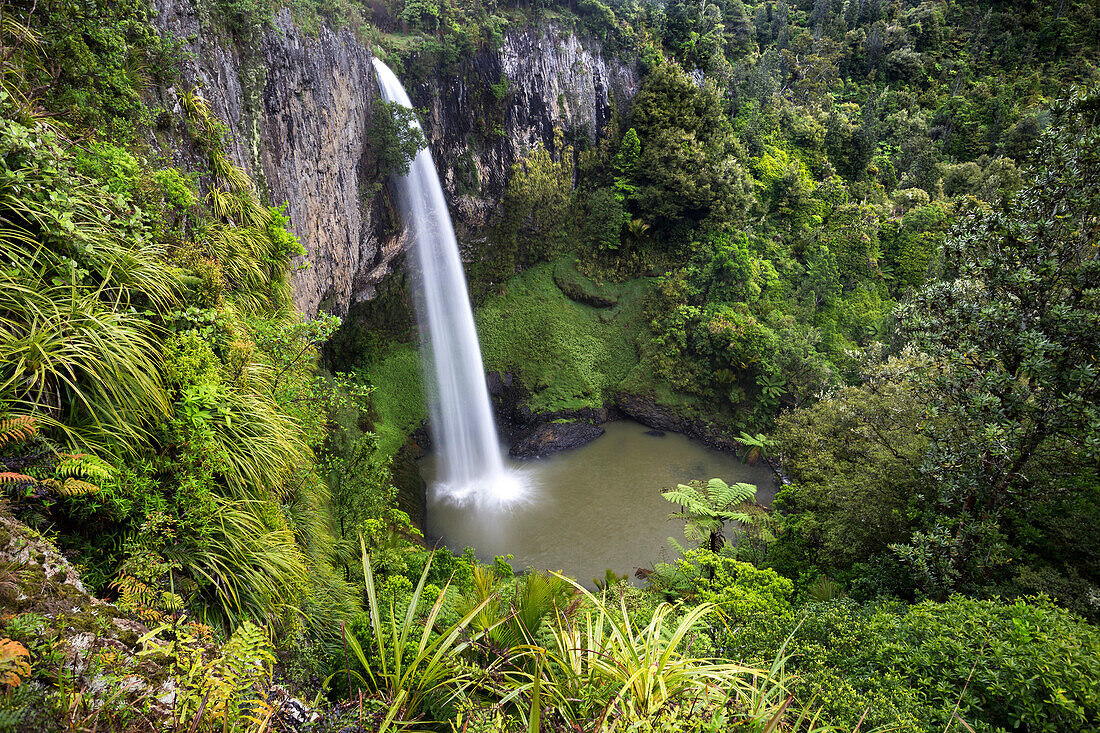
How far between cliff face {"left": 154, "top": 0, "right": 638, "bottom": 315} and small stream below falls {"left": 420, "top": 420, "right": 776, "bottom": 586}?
232 inches

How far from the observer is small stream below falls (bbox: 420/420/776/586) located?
10250mm

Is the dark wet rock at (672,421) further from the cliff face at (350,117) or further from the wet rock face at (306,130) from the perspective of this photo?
the wet rock face at (306,130)

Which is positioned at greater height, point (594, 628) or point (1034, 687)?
point (594, 628)

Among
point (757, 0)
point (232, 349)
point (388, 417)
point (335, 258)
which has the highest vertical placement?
point (757, 0)

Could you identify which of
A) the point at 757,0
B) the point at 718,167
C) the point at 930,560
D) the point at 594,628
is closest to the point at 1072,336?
the point at 930,560

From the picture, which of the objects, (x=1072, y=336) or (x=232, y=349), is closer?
(x=232, y=349)

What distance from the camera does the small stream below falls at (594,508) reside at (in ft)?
33.6

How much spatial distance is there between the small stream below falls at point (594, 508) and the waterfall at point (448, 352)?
622 millimetres

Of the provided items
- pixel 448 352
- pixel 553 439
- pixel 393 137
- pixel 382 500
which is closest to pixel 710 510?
pixel 382 500

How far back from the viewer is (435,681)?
8.14 feet

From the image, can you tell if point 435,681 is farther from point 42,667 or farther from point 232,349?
point 232,349

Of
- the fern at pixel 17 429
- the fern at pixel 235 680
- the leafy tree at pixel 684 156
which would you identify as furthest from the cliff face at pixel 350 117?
the fern at pixel 235 680

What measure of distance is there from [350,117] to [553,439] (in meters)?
9.48

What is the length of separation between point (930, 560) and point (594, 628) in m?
4.39
